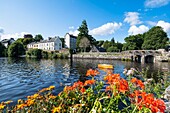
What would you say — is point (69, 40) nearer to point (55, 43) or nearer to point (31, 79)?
point (55, 43)

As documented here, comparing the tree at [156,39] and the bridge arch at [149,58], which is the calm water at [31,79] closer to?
the bridge arch at [149,58]

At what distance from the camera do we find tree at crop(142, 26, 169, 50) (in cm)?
7603

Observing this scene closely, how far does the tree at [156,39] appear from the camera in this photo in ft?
249

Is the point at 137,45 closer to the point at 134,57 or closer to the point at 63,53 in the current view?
the point at 134,57

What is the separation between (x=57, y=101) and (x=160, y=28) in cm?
8603

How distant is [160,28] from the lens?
80.4 m

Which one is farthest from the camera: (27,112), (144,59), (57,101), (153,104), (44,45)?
(44,45)

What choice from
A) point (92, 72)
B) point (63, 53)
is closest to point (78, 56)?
point (63, 53)

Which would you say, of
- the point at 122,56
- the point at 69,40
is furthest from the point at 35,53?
the point at 122,56

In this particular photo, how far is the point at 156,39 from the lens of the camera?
77.6 metres

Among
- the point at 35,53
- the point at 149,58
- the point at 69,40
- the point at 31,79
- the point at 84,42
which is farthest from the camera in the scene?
the point at 69,40

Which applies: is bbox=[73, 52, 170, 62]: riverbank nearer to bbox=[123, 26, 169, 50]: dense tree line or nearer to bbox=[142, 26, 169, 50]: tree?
bbox=[142, 26, 169, 50]: tree

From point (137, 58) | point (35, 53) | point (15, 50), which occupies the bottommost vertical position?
point (137, 58)

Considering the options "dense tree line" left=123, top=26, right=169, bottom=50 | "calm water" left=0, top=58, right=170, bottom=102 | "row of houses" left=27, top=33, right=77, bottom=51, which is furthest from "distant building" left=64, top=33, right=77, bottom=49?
"calm water" left=0, top=58, right=170, bottom=102
